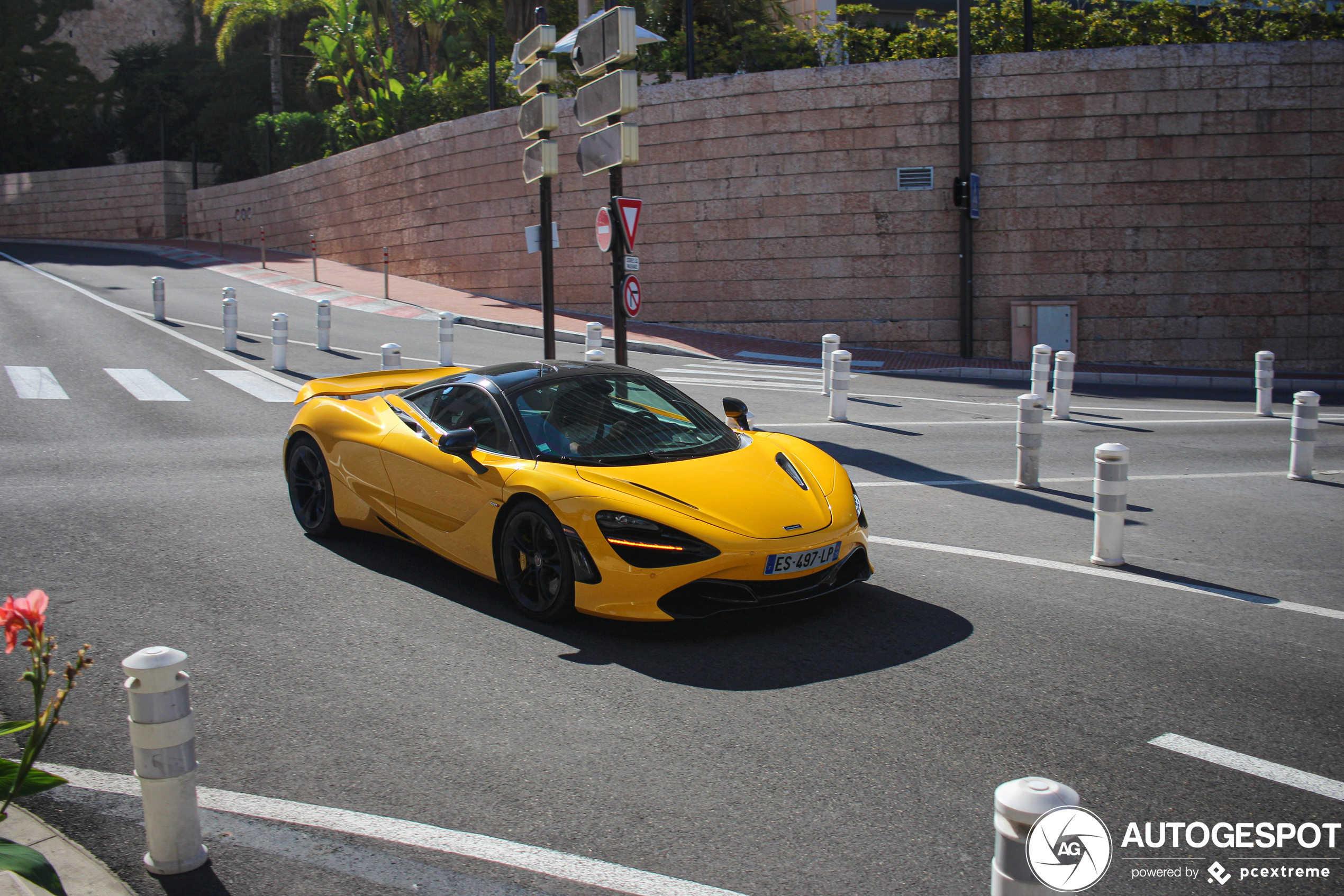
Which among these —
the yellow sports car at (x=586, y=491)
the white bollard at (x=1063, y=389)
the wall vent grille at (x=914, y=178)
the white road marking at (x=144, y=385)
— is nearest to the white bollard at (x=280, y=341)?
the white road marking at (x=144, y=385)

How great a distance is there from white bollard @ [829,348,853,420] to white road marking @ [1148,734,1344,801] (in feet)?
29.1

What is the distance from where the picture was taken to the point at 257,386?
1488cm

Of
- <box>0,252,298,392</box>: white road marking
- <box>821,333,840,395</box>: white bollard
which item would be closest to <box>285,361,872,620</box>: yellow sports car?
<box>821,333,840,395</box>: white bollard

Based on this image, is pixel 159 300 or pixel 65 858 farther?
pixel 159 300

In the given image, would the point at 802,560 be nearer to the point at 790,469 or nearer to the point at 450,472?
the point at 790,469

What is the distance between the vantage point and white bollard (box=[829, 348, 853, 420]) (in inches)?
515

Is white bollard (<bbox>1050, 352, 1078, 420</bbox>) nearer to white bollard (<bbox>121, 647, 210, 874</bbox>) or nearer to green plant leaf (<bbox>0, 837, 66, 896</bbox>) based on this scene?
white bollard (<bbox>121, 647, 210, 874</bbox>)

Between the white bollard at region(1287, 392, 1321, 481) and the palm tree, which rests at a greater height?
the palm tree

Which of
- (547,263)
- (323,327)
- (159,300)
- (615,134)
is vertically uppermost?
(615,134)

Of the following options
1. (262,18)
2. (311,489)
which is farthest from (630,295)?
(262,18)

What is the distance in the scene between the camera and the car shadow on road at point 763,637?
5074 millimetres

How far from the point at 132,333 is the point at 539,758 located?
18166mm

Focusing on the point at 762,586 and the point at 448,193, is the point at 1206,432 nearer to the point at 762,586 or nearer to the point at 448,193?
the point at 762,586

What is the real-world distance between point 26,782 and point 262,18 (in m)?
47.2
